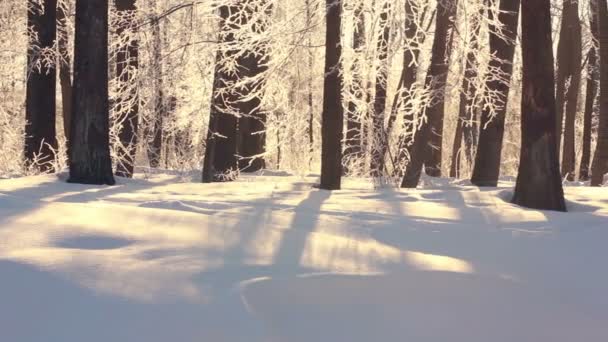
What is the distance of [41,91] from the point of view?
1183cm

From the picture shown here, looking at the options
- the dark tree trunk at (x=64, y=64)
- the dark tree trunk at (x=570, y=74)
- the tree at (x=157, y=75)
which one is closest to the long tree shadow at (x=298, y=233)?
the tree at (x=157, y=75)

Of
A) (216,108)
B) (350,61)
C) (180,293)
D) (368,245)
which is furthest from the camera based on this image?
(216,108)

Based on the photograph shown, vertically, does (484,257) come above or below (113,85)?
below

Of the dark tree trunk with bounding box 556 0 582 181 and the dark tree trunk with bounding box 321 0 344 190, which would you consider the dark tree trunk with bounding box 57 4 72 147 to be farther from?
the dark tree trunk with bounding box 556 0 582 181

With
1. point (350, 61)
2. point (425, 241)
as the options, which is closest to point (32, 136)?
point (350, 61)

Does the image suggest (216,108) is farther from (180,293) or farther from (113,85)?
(180,293)

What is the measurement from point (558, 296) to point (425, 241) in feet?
4.25

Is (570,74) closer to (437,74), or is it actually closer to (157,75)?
(437,74)

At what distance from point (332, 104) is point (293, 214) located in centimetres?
365

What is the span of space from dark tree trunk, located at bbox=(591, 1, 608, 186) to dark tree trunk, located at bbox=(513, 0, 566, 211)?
633 centimetres

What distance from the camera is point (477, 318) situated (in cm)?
329

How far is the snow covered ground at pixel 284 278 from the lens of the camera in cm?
270

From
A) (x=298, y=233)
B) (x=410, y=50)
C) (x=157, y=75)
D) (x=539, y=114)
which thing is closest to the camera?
(x=298, y=233)

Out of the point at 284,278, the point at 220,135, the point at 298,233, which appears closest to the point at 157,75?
the point at 220,135
